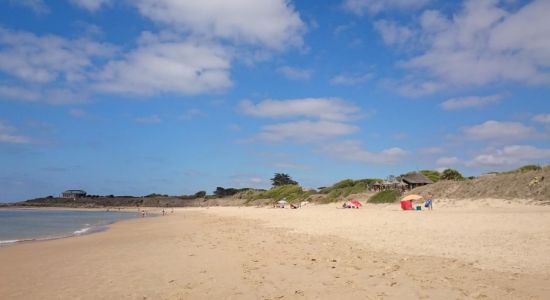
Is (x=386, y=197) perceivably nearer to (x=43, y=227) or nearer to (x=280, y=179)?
(x=43, y=227)

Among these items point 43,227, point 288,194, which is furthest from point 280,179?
point 43,227

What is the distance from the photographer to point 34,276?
10594mm

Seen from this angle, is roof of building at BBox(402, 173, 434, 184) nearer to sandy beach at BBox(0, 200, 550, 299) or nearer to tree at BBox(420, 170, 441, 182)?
tree at BBox(420, 170, 441, 182)

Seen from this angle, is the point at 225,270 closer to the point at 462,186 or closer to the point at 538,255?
the point at 538,255

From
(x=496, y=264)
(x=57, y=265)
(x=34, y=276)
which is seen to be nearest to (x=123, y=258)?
(x=57, y=265)

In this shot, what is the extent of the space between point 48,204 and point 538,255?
516 ft

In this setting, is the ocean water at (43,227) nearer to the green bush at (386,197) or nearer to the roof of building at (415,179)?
the green bush at (386,197)

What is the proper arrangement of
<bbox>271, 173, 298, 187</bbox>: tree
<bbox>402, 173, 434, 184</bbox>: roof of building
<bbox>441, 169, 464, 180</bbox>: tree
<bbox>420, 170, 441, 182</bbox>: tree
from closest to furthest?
<bbox>402, 173, 434, 184</bbox>: roof of building
<bbox>441, 169, 464, 180</bbox>: tree
<bbox>420, 170, 441, 182</bbox>: tree
<bbox>271, 173, 298, 187</bbox>: tree

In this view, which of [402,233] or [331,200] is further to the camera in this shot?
[331,200]

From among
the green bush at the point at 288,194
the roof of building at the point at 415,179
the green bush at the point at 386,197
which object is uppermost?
the roof of building at the point at 415,179

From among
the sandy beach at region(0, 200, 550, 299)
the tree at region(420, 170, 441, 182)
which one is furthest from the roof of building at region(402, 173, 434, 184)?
the sandy beach at region(0, 200, 550, 299)

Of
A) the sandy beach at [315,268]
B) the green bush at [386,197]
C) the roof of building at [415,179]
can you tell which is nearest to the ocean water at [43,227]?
the sandy beach at [315,268]

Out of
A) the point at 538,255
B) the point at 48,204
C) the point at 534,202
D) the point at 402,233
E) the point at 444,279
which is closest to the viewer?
the point at 444,279

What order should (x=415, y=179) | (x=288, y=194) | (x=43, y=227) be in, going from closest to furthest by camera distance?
(x=43, y=227), (x=415, y=179), (x=288, y=194)
